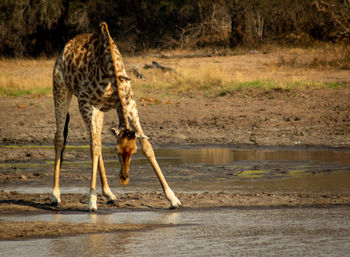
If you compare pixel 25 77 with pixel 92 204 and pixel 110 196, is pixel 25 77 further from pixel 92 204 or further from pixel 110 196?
pixel 92 204

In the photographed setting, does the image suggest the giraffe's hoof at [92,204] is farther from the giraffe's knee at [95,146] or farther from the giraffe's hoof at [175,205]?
the giraffe's hoof at [175,205]

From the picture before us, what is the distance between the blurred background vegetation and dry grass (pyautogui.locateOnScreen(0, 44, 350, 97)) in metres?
3.18

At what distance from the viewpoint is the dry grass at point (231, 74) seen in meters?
17.7

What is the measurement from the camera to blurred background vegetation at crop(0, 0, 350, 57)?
2731 cm

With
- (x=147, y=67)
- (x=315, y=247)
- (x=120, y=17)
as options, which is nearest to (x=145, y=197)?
(x=315, y=247)

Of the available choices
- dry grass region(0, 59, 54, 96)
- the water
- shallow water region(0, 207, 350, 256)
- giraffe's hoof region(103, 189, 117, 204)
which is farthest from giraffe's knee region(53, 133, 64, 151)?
dry grass region(0, 59, 54, 96)

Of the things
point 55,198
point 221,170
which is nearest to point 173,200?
point 55,198

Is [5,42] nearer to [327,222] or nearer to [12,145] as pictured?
[12,145]

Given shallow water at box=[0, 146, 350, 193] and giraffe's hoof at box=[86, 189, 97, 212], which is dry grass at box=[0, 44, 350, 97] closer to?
shallow water at box=[0, 146, 350, 193]

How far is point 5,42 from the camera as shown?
29812 mm

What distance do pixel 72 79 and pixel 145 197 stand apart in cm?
183

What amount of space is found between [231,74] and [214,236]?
44.2 feet

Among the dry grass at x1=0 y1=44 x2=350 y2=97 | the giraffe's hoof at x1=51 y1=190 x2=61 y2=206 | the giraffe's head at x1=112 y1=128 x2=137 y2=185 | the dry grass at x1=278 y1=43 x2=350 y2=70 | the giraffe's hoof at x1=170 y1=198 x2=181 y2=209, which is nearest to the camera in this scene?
the giraffe's head at x1=112 y1=128 x2=137 y2=185

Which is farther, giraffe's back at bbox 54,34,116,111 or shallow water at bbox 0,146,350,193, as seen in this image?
shallow water at bbox 0,146,350,193
